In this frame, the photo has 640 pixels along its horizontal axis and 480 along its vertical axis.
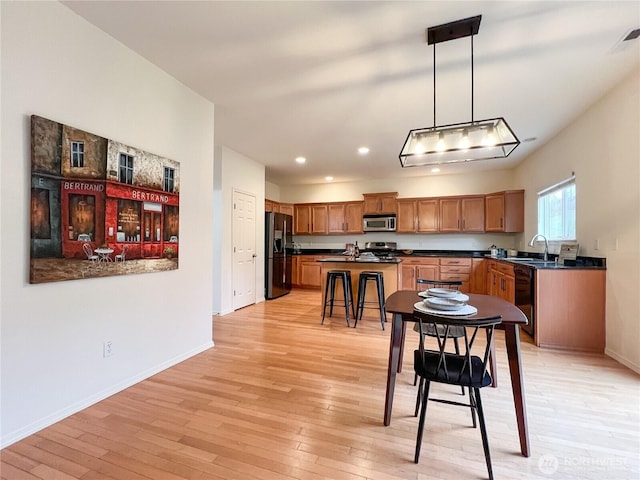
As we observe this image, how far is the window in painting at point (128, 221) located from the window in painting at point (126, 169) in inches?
6.7

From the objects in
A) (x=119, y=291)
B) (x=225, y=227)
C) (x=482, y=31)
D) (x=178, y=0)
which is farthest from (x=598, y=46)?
(x=225, y=227)

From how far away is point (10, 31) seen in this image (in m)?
1.69

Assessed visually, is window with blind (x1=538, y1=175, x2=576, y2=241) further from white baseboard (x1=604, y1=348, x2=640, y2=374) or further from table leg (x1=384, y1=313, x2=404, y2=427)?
table leg (x1=384, y1=313, x2=404, y2=427)

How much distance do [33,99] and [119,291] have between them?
137 centimetres

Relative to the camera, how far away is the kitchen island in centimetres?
439

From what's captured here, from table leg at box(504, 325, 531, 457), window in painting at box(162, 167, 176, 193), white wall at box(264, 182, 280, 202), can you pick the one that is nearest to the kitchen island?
window in painting at box(162, 167, 176, 193)

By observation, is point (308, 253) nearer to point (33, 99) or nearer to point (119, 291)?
point (119, 291)

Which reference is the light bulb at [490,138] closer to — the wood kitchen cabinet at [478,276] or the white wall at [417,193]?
the wood kitchen cabinet at [478,276]

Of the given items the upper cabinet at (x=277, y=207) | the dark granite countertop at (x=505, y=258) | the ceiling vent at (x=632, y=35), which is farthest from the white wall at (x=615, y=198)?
the upper cabinet at (x=277, y=207)

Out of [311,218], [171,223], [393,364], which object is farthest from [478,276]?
[171,223]

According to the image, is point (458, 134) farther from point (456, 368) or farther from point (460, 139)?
point (456, 368)

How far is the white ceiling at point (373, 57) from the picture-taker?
76.6 inches

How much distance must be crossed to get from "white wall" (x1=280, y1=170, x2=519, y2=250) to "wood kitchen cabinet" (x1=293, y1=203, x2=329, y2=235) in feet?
0.92

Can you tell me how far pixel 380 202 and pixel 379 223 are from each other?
1.60 feet
